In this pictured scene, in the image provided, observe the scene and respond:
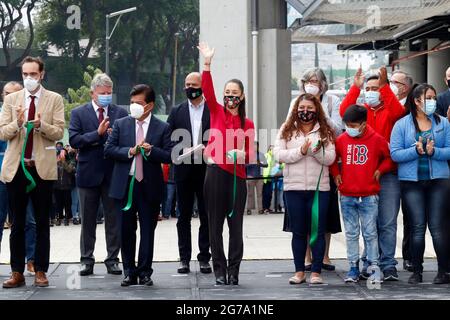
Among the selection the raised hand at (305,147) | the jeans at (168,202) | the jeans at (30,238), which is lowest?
the jeans at (168,202)

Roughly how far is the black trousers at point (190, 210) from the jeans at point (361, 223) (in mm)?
1597

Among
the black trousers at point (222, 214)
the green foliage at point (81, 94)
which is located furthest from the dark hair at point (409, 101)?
the green foliage at point (81, 94)

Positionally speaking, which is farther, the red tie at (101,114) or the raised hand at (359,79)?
the red tie at (101,114)

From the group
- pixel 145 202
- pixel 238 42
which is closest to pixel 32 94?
pixel 145 202

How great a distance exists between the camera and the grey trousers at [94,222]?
38.3 ft

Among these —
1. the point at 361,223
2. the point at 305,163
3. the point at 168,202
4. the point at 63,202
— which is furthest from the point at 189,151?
the point at 63,202

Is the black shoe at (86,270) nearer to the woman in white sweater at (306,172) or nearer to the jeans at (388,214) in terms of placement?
the woman in white sweater at (306,172)

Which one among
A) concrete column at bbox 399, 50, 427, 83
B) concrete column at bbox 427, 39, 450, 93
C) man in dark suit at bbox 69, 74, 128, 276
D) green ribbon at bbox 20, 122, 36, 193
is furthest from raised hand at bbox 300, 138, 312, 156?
concrete column at bbox 399, 50, 427, 83

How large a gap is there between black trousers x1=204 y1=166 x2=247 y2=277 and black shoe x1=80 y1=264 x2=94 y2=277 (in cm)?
154

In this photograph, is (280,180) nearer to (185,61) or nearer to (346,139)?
(346,139)

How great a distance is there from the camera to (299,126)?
35.0ft

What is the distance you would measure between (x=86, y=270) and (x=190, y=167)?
58.6 inches

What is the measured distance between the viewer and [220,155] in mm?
10641

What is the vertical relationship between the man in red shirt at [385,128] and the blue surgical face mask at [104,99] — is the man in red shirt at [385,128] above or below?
below
